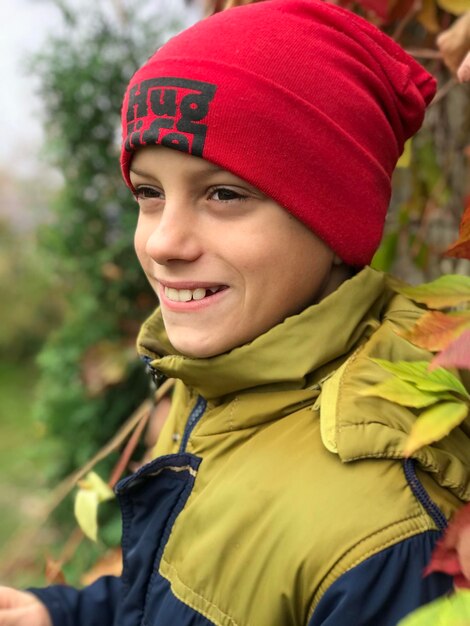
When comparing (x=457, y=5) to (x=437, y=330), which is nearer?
(x=437, y=330)

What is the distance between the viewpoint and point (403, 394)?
90 cm

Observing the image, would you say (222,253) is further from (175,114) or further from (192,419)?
(192,419)

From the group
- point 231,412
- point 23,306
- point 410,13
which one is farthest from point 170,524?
point 23,306

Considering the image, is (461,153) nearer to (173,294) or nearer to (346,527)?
(173,294)

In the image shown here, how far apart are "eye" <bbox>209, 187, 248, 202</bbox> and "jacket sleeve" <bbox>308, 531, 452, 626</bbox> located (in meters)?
0.51

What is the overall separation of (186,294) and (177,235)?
0.10 m

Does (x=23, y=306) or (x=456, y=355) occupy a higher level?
(x=456, y=355)

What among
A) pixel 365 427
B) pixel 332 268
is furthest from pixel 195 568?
pixel 332 268

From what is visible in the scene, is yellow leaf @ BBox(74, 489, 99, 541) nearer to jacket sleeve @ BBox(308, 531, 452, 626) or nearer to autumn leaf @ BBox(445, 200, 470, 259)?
jacket sleeve @ BBox(308, 531, 452, 626)

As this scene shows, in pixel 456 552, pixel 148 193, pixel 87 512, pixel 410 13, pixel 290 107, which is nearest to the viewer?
pixel 456 552

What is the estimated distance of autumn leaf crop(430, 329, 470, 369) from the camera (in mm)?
770

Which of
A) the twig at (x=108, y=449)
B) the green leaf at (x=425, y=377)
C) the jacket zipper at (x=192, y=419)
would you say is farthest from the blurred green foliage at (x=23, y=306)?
the green leaf at (x=425, y=377)

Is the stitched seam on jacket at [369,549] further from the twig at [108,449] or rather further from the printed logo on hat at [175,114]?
the twig at [108,449]

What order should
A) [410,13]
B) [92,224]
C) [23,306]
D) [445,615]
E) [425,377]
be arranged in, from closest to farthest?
[445,615] → [425,377] → [410,13] → [92,224] → [23,306]
